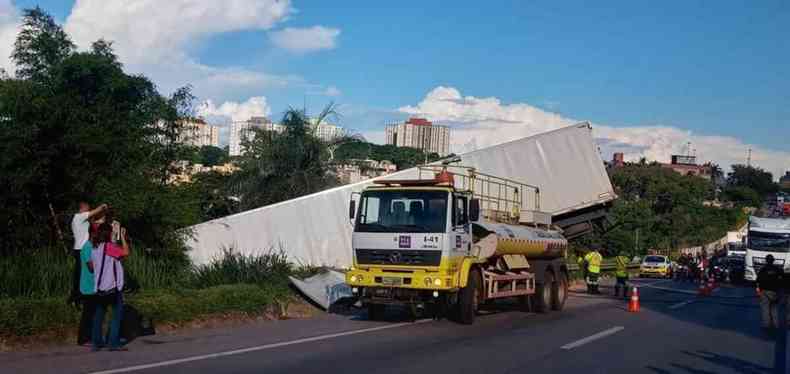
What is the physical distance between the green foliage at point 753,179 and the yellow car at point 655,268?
4867 inches

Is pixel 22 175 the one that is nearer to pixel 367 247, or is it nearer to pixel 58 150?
pixel 58 150

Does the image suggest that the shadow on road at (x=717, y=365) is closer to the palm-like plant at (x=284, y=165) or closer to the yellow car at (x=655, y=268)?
the palm-like plant at (x=284, y=165)

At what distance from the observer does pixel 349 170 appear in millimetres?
33812

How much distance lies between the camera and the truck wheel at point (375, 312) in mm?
16047

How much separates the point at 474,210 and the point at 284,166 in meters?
18.1

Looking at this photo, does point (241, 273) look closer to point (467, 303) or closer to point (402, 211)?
point (402, 211)

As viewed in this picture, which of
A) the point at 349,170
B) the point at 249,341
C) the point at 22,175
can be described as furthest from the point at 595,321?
the point at 349,170

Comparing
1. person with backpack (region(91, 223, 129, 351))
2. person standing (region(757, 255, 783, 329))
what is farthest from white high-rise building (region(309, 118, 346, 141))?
person with backpack (region(91, 223, 129, 351))

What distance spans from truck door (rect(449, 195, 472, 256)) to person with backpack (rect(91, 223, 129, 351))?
639 cm

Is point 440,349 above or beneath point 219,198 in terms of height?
beneath

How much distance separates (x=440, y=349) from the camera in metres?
12.0

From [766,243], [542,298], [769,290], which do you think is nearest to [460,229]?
[542,298]

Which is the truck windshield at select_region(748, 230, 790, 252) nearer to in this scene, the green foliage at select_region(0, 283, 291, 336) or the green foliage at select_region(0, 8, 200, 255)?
the green foliage at select_region(0, 8, 200, 255)

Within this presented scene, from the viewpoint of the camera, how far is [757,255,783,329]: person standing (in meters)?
16.2
